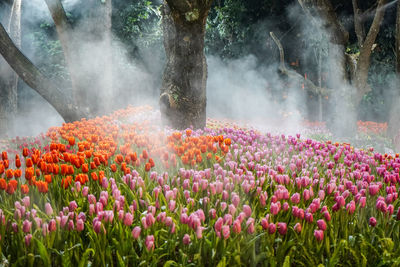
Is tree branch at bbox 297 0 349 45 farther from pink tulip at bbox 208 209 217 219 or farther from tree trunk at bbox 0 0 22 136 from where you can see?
tree trunk at bbox 0 0 22 136

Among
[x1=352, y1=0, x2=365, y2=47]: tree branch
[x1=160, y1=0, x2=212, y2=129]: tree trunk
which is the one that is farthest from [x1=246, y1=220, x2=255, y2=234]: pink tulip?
[x1=352, y1=0, x2=365, y2=47]: tree branch

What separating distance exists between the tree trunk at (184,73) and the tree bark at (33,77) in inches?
110

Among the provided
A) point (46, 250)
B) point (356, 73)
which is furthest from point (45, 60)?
point (46, 250)

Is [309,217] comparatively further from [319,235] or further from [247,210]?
[247,210]

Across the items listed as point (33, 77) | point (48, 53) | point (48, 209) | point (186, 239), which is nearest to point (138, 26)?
point (48, 53)

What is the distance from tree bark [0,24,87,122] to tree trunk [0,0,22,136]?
3650 mm

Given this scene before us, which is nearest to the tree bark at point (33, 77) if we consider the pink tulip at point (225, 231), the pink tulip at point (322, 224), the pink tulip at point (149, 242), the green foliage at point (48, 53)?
the green foliage at point (48, 53)

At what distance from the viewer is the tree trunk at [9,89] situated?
11.6m

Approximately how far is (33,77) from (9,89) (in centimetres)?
432

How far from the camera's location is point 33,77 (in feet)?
27.5

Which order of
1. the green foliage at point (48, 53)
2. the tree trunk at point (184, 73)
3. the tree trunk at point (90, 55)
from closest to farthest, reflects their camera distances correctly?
1. the tree trunk at point (184, 73)
2. the tree trunk at point (90, 55)
3. the green foliage at point (48, 53)

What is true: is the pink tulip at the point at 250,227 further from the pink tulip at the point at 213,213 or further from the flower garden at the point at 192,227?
the pink tulip at the point at 213,213

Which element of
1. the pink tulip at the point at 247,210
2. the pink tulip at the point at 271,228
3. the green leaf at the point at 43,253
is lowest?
the green leaf at the point at 43,253

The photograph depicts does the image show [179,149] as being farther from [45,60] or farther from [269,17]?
[45,60]
